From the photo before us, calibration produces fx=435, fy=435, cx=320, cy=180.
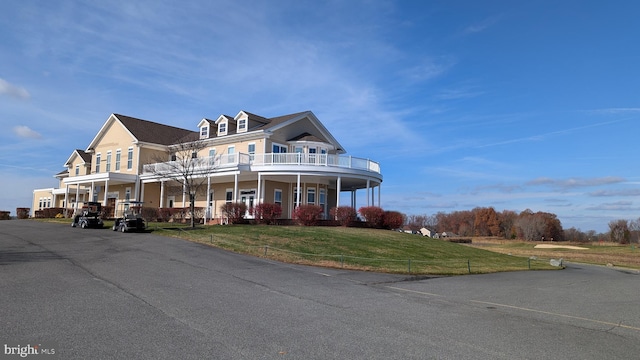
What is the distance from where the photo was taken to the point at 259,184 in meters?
32.7

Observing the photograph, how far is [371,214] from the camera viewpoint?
3256 cm

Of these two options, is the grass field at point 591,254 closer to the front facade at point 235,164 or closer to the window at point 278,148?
the front facade at point 235,164

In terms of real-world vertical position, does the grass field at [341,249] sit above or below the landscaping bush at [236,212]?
below

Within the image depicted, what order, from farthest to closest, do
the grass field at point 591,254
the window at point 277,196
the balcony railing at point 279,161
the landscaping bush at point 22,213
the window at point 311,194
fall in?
1. the landscaping bush at point 22,213
2. the grass field at point 591,254
3. the window at point 311,194
4. the window at point 277,196
5. the balcony railing at point 279,161

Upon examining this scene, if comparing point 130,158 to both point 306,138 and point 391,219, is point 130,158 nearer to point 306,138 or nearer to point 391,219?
point 306,138

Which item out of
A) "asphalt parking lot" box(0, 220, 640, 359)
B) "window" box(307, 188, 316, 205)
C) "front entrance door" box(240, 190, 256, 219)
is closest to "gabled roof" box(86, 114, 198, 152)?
"front entrance door" box(240, 190, 256, 219)

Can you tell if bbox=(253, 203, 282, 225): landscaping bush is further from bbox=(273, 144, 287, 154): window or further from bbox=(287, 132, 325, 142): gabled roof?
bbox=(287, 132, 325, 142): gabled roof

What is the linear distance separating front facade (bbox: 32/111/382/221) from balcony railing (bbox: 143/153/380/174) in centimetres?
7

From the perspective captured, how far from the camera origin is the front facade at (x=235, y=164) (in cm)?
3266

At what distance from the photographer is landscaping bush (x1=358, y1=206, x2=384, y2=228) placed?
32.6 m

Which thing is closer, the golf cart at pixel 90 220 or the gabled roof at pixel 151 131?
the golf cart at pixel 90 220

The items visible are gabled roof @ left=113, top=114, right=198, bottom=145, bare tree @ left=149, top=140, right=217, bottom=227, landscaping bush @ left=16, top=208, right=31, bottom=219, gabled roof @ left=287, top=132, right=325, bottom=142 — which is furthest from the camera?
landscaping bush @ left=16, top=208, right=31, bottom=219

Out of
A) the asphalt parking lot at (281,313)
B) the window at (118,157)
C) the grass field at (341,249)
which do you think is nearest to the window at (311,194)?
the grass field at (341,249)

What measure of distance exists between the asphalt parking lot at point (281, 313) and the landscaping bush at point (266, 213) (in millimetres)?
14116
